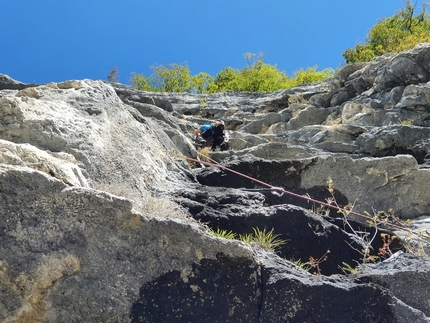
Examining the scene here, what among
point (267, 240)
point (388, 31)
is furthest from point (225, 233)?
point (388, 31)

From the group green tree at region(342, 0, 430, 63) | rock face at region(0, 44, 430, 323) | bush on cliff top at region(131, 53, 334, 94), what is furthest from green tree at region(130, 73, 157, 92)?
rock face at region(0, 44, 430, 323)

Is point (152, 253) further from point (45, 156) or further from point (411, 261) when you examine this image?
point (411, 261)

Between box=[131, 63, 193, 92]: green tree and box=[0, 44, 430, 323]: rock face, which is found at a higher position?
box=[131, 63, 193, 92]: green tree

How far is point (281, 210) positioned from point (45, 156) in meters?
2.64

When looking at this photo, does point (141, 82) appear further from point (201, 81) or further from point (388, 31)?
point (388, 31)

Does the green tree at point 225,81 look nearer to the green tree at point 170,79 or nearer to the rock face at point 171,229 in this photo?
the green tree at point 170,79

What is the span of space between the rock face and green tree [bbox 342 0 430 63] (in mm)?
43985

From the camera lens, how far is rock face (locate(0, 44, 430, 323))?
443 cm

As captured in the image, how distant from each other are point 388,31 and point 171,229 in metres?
55.0

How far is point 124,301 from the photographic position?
447 centimetres

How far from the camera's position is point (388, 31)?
55500mm

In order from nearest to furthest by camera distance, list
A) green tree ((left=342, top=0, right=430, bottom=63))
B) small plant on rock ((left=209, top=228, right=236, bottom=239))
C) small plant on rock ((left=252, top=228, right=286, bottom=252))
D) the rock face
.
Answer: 1. the rock face
2. small plant on rock ((left=252, top=228, right=286, bottom=252))
3. small plant on rock ((left=209, top=228, right=236, bottom=239))
4. green tree ((left=342, top=0, right=430, bottom=63))

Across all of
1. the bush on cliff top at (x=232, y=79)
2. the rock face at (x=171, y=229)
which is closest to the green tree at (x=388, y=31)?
the bush on cliff top at (x=232, y=79)

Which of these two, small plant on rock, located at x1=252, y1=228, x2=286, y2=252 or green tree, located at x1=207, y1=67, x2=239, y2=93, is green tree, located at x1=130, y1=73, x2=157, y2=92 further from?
small plant on rock, located at x1=252, y1=228, x2=286, y2=252
